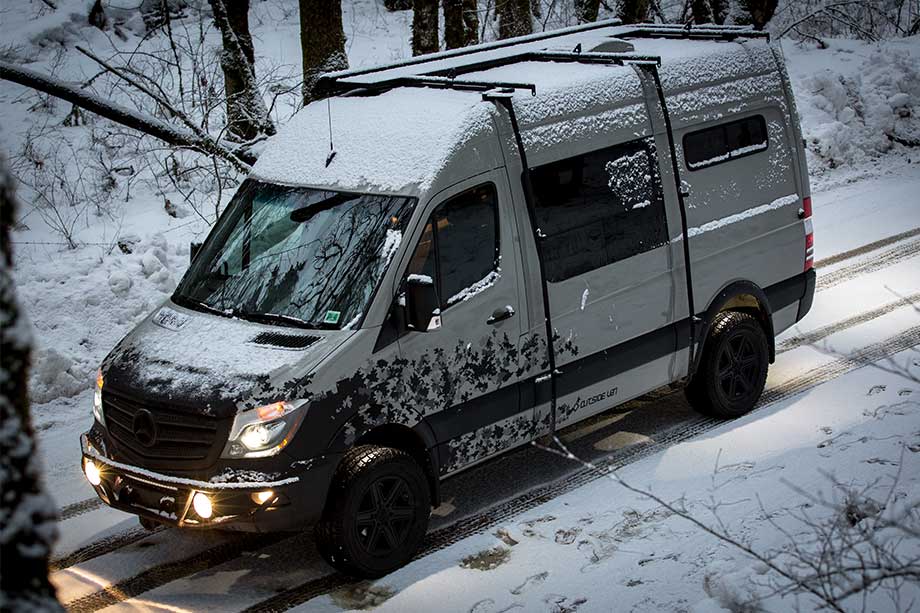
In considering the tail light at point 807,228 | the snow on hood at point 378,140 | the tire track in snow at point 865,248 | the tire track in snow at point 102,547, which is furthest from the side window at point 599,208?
the tire track in snow at point 865,248

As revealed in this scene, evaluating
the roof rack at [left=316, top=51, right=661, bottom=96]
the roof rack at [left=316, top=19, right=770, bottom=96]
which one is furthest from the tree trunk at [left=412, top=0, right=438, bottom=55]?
the roof rack at [left=316, top=51, right=661, bottom=96]

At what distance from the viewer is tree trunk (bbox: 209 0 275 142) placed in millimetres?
12719

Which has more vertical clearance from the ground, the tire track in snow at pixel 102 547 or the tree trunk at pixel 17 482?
the tree trunk at pixel 17 482

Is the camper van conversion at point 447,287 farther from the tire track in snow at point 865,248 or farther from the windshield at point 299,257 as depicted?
the tire track in snow at point 865,248

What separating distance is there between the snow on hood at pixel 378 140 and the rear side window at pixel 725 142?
1.76 meters

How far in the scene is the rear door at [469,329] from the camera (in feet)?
21.8

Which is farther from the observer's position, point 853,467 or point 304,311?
point 853,467

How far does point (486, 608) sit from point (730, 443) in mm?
2652

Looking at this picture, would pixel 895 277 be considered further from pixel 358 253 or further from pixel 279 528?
pixel 279 528

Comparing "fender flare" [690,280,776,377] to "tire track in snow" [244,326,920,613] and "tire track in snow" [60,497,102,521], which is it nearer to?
"tire track in snow" [244,326,920,613]

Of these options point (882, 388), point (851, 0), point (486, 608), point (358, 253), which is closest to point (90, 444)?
point (358, 253)

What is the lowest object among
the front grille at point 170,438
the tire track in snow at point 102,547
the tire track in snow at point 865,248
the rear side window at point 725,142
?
the tire track in snow at point 102,547

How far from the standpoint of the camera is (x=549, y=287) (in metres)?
7.17

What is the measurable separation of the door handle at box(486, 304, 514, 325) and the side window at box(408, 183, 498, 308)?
21 centimetres
